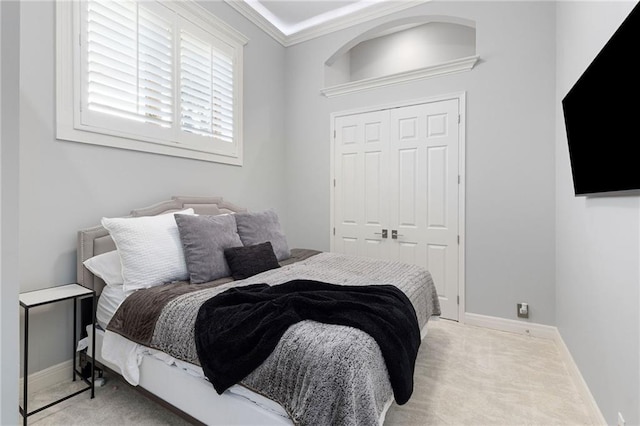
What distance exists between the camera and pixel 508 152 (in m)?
3.04

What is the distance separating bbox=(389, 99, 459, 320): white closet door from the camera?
331 cm

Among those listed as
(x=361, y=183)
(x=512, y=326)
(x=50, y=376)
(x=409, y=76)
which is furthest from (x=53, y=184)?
(x=512, y=326)

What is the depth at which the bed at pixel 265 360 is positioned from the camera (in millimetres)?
1188

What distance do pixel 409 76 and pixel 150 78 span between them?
102 inches

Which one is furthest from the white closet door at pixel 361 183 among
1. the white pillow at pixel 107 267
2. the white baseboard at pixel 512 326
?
the white pillow at pixel 107 267

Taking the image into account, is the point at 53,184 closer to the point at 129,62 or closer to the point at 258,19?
the point at 129,62

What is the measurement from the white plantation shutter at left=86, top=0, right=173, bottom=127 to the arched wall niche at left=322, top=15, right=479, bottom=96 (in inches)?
77.3

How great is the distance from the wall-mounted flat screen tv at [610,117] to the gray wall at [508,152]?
3.43 ft

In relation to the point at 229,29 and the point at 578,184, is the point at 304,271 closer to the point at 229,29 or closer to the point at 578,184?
the point at 578,184

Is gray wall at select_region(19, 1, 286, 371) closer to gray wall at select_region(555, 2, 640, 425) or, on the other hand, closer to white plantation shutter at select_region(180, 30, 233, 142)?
white plantation shutter at select_region(180, 30, 233, 142)

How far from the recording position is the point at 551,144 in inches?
112

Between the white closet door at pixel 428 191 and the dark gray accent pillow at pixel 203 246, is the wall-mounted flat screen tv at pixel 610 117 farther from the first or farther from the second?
the dark gray accent pillow at pixel 203 246

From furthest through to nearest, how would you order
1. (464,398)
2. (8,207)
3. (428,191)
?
(428,191)
(464,398)
(8,207)

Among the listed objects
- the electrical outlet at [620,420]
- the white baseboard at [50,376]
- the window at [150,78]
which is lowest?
the white baseboard at [50,376]
